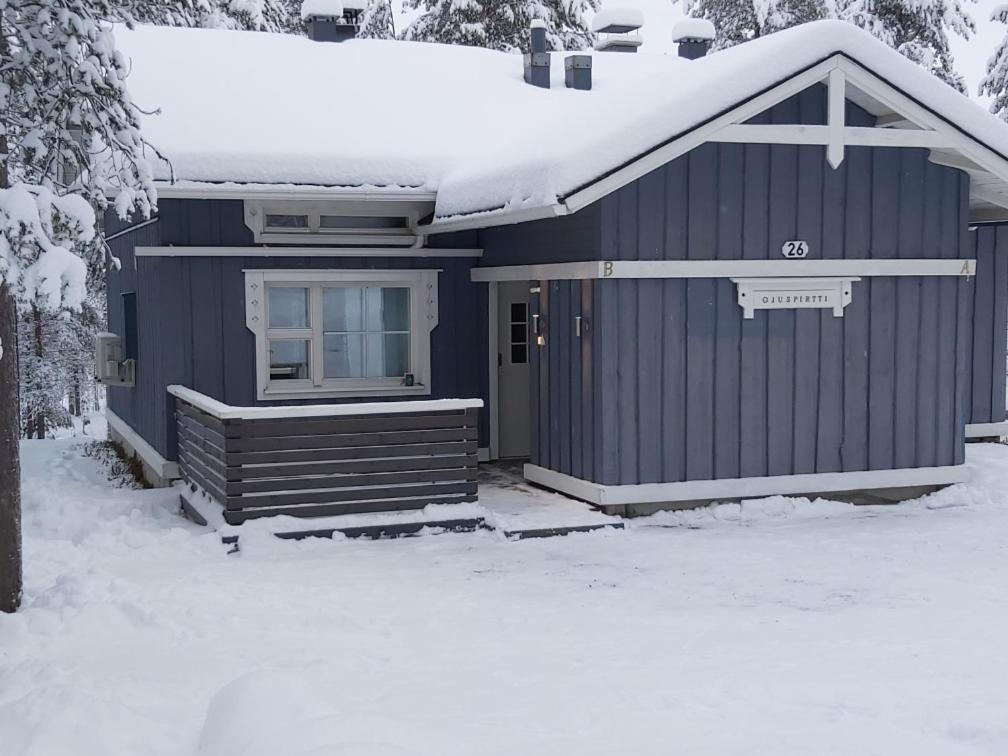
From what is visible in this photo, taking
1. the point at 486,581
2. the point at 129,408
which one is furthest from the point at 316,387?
the point at 486,581

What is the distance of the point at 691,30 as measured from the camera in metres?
17.8

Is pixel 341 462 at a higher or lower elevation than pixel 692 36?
lower

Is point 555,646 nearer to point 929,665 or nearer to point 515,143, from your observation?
point 929,665

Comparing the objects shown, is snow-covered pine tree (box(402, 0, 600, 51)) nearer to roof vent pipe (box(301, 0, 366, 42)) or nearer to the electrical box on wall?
roof vent pipe (box(301, 0, 366, 42))

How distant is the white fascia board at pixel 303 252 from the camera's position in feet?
38.5

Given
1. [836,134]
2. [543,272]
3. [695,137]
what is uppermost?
[836,134]

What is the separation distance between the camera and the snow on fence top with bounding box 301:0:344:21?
51.3 ft

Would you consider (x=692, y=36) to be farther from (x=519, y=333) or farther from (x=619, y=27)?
(x=519, y=333)

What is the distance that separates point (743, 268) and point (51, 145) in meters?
5.71

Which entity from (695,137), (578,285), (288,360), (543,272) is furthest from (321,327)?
(695,137)

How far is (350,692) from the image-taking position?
5.93 m

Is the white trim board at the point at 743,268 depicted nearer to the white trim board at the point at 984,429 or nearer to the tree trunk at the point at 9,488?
the white trim board at the point at 984,429

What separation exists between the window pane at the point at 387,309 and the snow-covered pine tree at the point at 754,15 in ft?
61.0

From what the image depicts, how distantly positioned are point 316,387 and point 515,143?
319 cm
